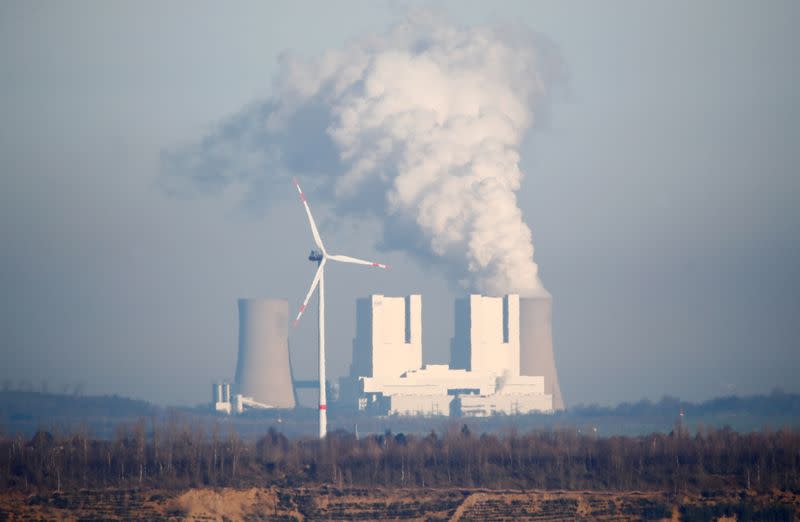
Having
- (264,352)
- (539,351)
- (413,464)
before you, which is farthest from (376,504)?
(539,351)

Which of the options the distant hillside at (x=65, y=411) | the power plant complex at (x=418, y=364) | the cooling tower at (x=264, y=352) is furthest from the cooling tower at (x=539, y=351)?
the distant hillside at (x=65, y=411)

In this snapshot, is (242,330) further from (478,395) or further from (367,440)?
(367,440)

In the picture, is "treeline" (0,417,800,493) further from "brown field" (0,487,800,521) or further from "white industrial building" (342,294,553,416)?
"white industrial building" (342,294,553,416)

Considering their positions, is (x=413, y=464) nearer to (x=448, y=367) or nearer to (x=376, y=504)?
(x=376, y=504)

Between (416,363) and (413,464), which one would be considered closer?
(413,464)

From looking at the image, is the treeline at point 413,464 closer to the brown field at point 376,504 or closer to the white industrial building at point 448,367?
the brown field at point 376,504
